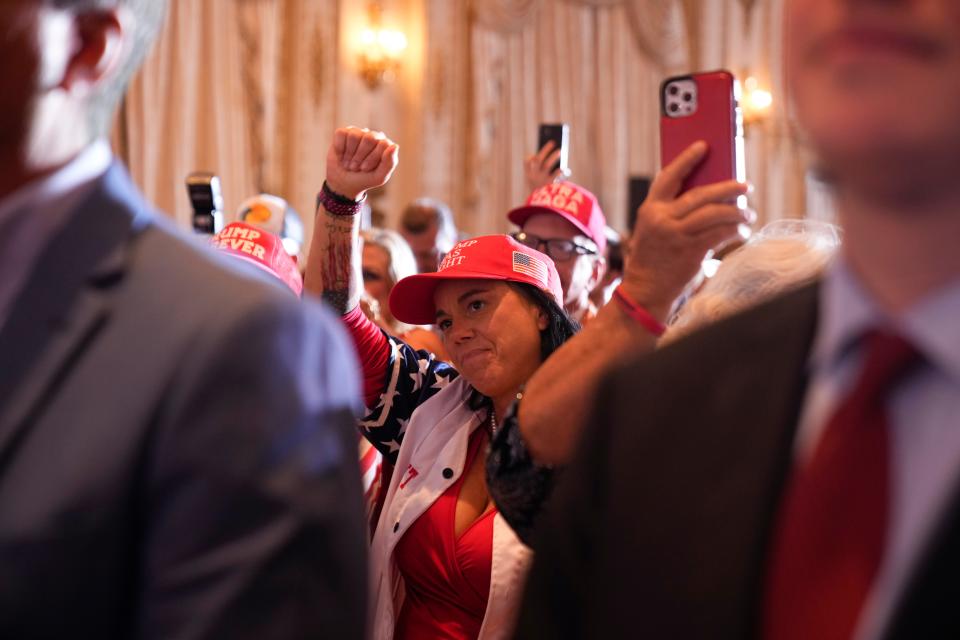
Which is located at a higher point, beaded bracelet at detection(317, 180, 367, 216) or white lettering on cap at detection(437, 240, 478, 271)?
beaded bracelet at detection(317, 180, 367, 216)

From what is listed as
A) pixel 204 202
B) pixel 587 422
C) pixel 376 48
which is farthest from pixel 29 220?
pixel 376 48

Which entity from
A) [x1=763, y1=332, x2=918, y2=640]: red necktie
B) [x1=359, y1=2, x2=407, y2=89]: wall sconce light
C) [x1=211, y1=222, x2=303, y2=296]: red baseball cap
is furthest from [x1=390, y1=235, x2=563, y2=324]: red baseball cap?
[x1=359, y1=2, x2=407, y2=89]: wall sconce light

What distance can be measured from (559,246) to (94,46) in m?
2.51

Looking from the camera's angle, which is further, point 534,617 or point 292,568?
point 534,617

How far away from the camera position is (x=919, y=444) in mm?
788

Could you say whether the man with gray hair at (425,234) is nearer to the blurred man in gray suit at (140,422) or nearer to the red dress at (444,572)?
the red dress at (444,572)

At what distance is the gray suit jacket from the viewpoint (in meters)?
0.86

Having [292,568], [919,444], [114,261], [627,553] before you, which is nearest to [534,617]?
[627,553]

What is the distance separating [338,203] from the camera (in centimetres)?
226

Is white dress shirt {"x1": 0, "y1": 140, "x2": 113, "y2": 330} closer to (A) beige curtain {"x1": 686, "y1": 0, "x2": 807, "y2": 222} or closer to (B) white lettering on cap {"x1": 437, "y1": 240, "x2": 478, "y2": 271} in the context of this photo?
(B) white lettering on cap {"x1": 437, "y1": 240, "x2": 478, "y2": 271}

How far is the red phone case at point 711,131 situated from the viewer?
3.84 ft

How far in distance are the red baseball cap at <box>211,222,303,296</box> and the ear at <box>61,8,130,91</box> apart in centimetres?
120

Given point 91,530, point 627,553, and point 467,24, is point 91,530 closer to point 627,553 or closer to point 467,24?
point 627,553

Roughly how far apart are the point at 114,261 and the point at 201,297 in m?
0.09
